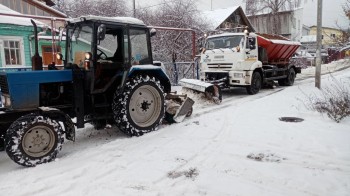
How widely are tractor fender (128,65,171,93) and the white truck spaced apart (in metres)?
2.93

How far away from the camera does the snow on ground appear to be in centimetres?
380

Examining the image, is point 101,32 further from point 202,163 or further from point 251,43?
point 251,43

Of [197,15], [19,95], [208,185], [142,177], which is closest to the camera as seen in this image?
[208,185]

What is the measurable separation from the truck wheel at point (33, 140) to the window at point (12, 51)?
35.9 feet

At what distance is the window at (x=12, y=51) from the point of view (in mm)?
13914

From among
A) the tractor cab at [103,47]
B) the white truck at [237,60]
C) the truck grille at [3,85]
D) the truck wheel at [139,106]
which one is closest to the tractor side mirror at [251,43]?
the white truck at [237,60]

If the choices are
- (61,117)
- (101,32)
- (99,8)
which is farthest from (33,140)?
(99,8)

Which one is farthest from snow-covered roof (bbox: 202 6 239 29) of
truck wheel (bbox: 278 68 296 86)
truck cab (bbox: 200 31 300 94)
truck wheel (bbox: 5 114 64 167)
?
truck wheel (bbox: 5 114 64 167)

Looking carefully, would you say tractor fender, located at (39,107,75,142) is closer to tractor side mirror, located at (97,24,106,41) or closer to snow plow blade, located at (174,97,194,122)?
tractor side mirror, located at (97,24,106,41)

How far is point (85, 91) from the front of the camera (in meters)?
5.65

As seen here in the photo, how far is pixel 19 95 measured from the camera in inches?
188

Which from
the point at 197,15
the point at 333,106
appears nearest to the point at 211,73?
the point at 333,106

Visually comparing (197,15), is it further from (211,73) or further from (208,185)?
(208,185)

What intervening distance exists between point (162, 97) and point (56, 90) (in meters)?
2.19
